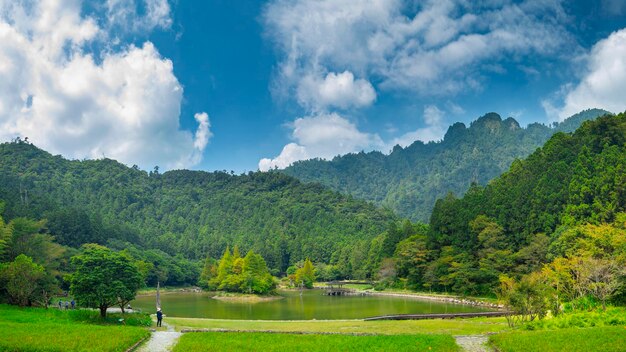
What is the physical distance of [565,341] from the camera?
56.1 feet

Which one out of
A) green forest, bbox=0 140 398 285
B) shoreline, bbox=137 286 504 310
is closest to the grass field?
shoreline, bbox=137 286 504 310

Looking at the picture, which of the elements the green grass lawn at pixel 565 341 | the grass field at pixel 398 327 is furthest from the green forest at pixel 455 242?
the green grass lawn at pixel 565 341

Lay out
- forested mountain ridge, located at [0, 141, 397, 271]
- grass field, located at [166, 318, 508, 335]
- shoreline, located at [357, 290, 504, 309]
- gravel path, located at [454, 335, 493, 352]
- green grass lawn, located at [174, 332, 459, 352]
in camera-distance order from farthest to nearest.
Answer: forested mountain ridge, located at [0, 141, 397, 271] < shoreline, located at [357, 290, 504, 309] < grass field, located at [166, 318, 508, 335] < gravel path, located at [454, 335, 493, 352] < green grass lawn, located at [174, 332, 459, 352]

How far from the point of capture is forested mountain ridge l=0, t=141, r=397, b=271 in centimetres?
13038

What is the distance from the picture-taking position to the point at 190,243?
148 metres

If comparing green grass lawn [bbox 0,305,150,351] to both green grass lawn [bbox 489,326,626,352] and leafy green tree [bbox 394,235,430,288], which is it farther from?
leafy green tree [bbox 394,235,430,288]

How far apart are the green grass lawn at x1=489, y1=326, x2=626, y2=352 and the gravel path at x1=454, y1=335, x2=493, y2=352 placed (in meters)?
0.39

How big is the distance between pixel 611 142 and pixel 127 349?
63.3m

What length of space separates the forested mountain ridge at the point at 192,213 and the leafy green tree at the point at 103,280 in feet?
259

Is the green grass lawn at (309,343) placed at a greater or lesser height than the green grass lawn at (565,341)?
lesser

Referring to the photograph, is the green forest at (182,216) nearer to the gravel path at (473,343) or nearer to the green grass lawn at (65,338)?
the green grass lawn at (65,338)

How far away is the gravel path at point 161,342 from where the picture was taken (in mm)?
18719

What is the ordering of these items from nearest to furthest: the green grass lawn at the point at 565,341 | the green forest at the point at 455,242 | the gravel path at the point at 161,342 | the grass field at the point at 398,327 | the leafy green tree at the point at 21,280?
the green grass lawn at the point at 565,341
the gravel path at the point at 161,342
the grass field at the point at 398,327
the leafy green tree at the point at 21,280
the green forest at the point at 455,242

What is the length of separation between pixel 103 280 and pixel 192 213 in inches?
6182
